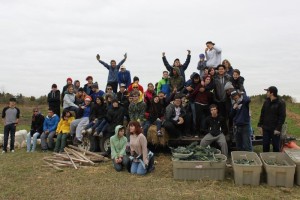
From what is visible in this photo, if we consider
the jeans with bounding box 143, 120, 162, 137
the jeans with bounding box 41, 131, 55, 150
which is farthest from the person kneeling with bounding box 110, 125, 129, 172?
the jeans with bounding box 41, 131, 55, 150

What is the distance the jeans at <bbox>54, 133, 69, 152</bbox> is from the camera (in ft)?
35.9

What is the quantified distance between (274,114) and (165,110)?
3.15 meters

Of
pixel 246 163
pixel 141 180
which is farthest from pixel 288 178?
pixel 141 180

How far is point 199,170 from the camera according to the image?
24.6 feet

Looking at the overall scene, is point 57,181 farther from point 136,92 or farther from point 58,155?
point 136,92

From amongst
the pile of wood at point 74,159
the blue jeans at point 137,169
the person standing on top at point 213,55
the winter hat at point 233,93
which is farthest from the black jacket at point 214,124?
the pile of wood at point 74,159

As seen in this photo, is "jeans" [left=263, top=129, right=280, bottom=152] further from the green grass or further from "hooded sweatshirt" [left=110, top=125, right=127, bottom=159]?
"hooded sweatshirt" [left=110, top=125, right=127, bottom=159]

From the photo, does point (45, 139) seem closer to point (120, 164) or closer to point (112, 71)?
point (112, 71)

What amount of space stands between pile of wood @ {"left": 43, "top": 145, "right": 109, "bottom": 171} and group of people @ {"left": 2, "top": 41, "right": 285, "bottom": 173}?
760 millimetres

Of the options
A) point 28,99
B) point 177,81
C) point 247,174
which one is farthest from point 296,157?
point 28,99

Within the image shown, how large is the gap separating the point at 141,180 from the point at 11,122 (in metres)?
5.85

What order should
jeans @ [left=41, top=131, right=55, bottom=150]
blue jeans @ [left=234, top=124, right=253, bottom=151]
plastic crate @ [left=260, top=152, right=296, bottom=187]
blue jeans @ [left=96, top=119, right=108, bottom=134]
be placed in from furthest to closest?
jeans @ [left=41, top=131, right=55, bottom=150] → blue jeans @ [left=96, top=119, right=108, bottom=134] → blue jeans @ [left=234, top=124, right=253, bottom=151] → plastic crate @ [left=260, top=152, right=296, bottom=187]

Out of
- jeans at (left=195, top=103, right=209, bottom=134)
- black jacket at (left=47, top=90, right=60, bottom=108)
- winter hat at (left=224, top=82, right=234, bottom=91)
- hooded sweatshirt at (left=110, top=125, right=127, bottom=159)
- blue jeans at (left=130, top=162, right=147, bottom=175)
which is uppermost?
winter hat at (left=224, top=82, right=234, bottom=91)

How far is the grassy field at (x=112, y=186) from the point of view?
6.43 m
